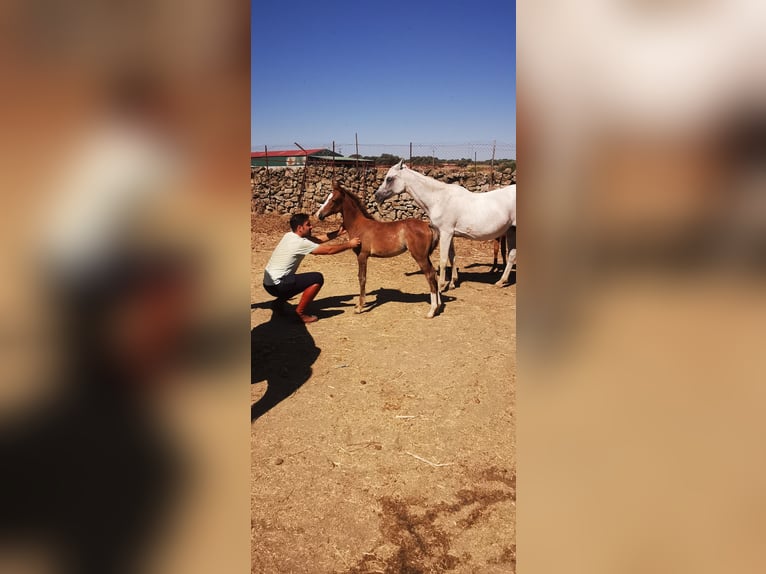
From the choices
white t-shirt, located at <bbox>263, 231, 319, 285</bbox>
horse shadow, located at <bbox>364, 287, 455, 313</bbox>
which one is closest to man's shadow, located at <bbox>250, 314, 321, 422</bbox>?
white t-shirt, located at <bbox>263, 231, 319, 285</bbox>

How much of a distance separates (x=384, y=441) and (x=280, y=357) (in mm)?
1887

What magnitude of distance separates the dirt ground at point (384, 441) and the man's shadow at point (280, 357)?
2 centimetres

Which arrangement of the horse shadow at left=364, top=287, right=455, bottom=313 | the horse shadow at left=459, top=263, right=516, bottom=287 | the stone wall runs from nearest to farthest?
1. the horse shadow at left=364, top=287, right=455, bottom=313
2. the horse shadow at left=459, top=263, right=516, bottom=287
3. the stone wall

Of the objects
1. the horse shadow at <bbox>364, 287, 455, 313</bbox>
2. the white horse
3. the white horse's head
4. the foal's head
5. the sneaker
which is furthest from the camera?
the white horse's head

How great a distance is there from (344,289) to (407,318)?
1.75m

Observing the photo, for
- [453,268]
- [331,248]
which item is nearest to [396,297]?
[453,268]

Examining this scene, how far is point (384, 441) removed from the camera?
3.71m

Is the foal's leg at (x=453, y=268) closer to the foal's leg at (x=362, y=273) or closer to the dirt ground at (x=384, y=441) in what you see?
the dirt ground at (x=384, y=441)

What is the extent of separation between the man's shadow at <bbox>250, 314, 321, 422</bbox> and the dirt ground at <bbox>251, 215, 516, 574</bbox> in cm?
2

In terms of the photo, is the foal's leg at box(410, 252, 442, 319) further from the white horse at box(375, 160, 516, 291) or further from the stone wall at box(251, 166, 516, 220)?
the stone wall at box(251, 166, 516, 220)

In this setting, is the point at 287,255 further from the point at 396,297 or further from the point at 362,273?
the point at 396,297

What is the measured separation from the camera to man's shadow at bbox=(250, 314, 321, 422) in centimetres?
444

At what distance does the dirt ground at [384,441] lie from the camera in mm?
2584
